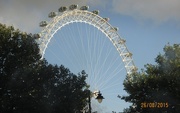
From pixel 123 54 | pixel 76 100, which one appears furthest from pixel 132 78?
pixel 76 100

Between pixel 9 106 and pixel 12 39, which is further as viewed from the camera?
pixel 12 39

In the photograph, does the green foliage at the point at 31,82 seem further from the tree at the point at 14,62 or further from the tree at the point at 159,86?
the tree at the point at 159,86

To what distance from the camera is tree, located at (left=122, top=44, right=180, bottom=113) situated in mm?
47375

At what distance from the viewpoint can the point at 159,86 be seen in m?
49.2

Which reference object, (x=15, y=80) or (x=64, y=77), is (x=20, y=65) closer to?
(x=15, y=80)

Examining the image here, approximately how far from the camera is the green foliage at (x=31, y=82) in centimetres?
3581

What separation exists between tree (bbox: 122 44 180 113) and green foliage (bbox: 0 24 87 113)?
12.8 meters

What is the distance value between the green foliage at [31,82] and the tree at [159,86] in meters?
12.8

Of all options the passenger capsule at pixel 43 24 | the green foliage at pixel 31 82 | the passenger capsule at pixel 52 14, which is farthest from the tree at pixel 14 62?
the passenger capsule at pixel 52 14

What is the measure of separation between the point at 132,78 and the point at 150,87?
4.67m

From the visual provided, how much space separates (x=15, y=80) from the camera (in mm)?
36906

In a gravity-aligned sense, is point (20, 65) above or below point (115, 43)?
below
